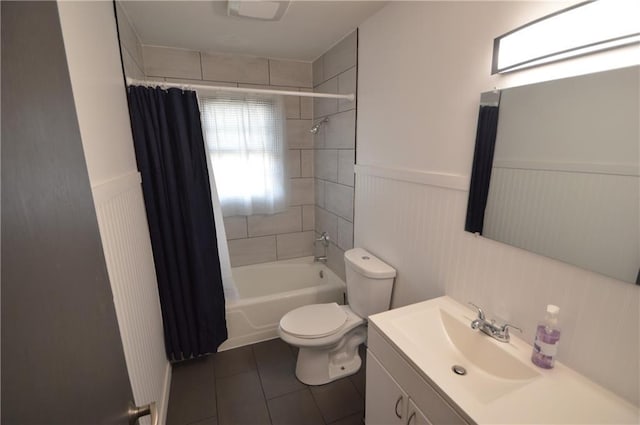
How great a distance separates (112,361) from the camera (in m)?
0.59

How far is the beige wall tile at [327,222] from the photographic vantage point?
2648mm

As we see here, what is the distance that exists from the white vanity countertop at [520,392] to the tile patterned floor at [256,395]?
2.86ft

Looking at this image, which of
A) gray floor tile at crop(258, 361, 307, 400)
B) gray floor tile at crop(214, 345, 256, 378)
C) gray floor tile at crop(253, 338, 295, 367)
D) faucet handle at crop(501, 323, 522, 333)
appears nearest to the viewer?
faucet handle at crop(501, 323, 522, 333)

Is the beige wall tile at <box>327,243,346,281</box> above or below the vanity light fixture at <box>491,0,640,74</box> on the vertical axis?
below

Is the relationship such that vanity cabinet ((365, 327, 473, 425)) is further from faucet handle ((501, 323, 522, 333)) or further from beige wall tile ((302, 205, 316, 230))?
beige wall tile ((302, 205, 316, 230))

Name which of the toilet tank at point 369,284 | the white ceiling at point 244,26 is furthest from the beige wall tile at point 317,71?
the toilet tank at point 369,284

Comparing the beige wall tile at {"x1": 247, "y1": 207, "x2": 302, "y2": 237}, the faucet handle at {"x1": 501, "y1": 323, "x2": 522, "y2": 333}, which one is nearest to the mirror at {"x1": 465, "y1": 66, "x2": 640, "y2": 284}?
the faucet handle at {"x1": 501, "y1": 323, "x2": 522, "y2": 333}

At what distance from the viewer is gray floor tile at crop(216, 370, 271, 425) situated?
167 cm

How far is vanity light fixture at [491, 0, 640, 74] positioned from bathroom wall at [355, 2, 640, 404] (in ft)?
0.11

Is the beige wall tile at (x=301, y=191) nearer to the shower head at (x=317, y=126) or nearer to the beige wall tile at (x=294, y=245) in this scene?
the beige wall tile at (x=294, y=245)

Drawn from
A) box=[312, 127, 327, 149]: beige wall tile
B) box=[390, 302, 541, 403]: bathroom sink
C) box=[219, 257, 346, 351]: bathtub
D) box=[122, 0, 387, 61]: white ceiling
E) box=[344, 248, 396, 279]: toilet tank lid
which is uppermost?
box=[122, 0, 387, 61]: white ceiling

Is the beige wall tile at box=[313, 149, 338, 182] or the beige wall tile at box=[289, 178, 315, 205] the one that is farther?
the beige wall tile at box=[289, 178, 315, 205]

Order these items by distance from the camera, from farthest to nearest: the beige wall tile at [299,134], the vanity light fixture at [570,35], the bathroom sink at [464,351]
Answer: the beige wall tile at [299,134] < the bathroom sink at [464,351] < the vanity light fixture at [570,35]

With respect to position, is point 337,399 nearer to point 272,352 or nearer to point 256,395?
point 256,395
